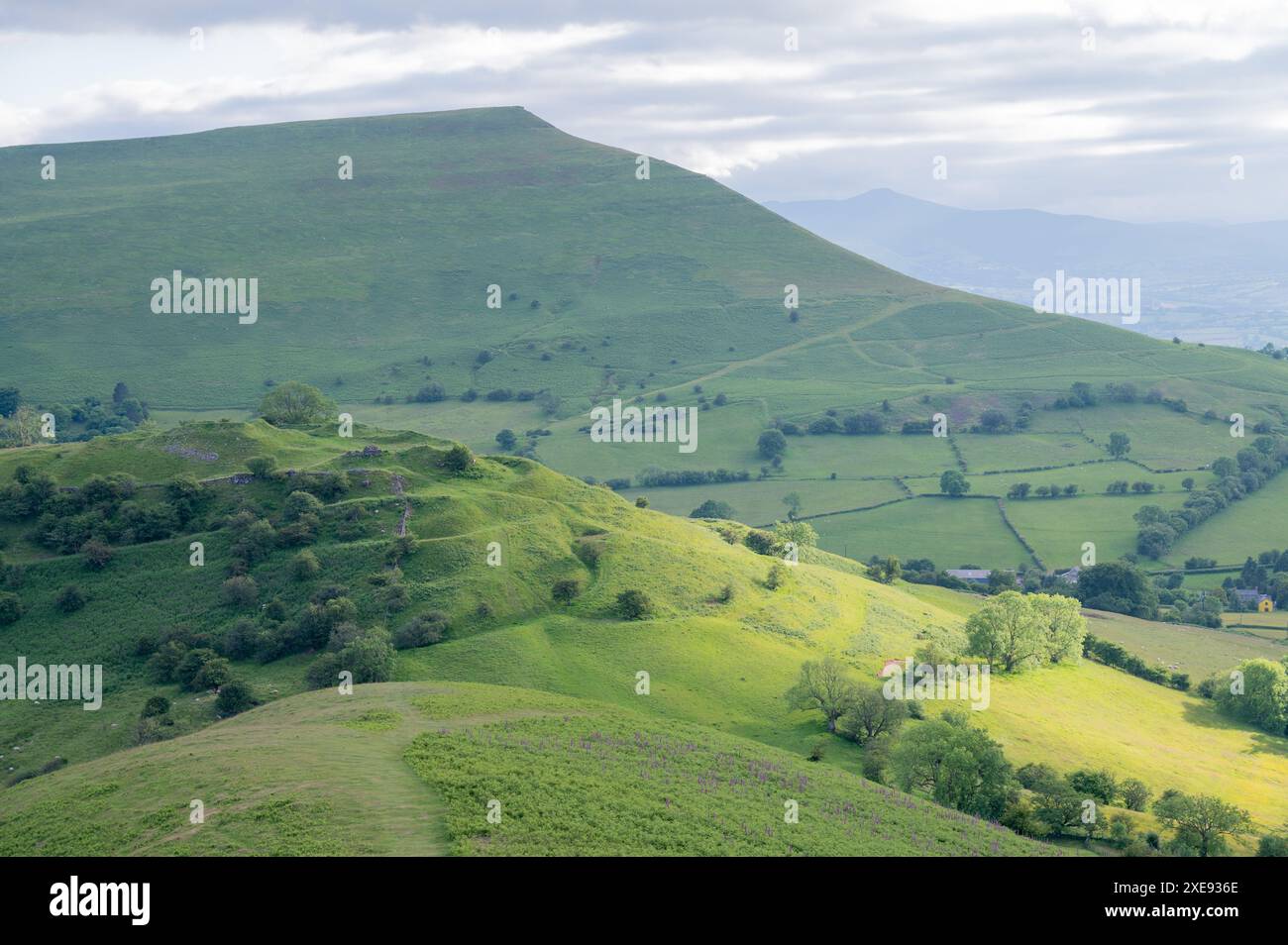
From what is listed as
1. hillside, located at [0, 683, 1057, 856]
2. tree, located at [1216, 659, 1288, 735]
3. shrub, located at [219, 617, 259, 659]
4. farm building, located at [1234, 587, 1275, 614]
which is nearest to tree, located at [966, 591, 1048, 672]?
tree, located at [1216, 659, 1288, 735]

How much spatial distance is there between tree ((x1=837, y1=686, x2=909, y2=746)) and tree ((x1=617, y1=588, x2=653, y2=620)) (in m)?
19.9

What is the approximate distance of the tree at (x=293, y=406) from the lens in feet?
392

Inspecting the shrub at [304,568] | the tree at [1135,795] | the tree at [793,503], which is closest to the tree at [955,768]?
the tree at [1135,795]

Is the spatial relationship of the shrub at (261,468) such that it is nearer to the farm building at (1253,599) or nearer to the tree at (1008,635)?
the tree at (1008,635)

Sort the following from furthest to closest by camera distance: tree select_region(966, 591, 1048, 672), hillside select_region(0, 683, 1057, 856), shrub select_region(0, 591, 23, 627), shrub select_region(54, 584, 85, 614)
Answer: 1. tree select_region(966, 591, 1048, 672)
2. shrub select_region(54, 584, 85, 614)
3. shrub select_region(0, 591, 23, 627)
4. hillside select_region(0, 683, 1057, 856)

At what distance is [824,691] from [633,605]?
1849 centimetres

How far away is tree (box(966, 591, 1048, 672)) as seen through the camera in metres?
94.1

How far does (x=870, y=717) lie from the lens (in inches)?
2788

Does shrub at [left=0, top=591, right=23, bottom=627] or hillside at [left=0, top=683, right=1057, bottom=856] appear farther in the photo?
shrub at [left=0, top=591, right=23, bottom=627]

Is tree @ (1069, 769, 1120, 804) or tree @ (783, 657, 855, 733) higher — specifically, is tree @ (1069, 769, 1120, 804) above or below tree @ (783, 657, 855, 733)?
below

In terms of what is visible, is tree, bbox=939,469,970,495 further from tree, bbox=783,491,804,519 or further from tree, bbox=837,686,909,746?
tree, bbox=837,686,909,746

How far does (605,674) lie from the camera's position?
247 ft
